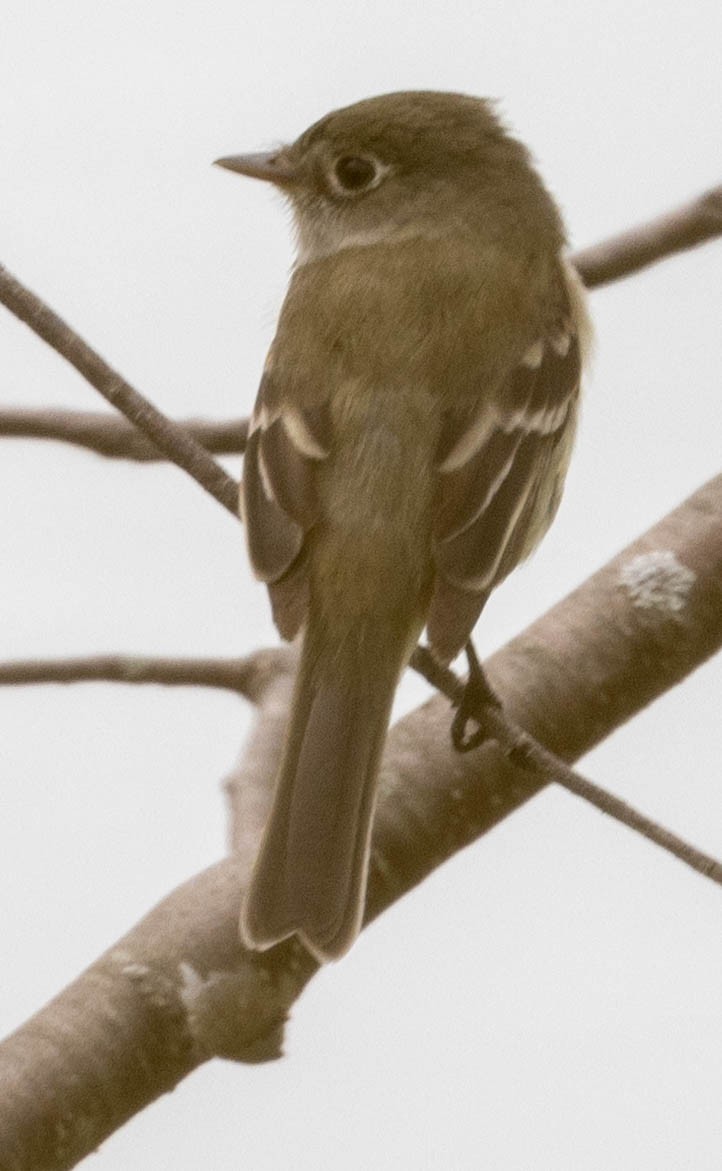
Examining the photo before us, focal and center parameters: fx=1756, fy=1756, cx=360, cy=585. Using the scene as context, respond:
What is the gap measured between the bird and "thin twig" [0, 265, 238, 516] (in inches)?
19.7

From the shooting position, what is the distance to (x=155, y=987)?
233cm

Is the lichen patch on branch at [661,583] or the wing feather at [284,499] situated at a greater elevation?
the wing feather at [284,499]

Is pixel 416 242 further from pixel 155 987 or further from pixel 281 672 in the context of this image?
pixel 155 987

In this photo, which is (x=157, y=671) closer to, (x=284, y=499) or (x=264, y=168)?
(x=284, y=499)

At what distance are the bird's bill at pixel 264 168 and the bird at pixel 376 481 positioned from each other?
0.78ft

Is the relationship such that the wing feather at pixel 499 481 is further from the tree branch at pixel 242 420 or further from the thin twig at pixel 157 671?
the thin twig at pixel 157 671

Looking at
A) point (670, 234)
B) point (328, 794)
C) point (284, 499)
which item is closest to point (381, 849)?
point (328, 794)

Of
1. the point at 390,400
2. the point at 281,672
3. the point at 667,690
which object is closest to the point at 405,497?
the point at 390,400

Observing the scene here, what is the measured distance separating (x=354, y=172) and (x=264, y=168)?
6.8 inches

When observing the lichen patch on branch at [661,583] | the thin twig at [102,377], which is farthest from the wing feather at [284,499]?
the lichen patch on branch at [661,583]

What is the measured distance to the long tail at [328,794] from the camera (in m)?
2.43

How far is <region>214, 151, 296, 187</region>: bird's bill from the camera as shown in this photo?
10.9ft

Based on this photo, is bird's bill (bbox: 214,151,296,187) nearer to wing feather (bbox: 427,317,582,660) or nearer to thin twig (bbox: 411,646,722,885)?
wing feather (bbox: 427,317,582,660)

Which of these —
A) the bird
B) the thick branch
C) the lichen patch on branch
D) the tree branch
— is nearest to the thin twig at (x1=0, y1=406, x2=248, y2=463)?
the tree branch
